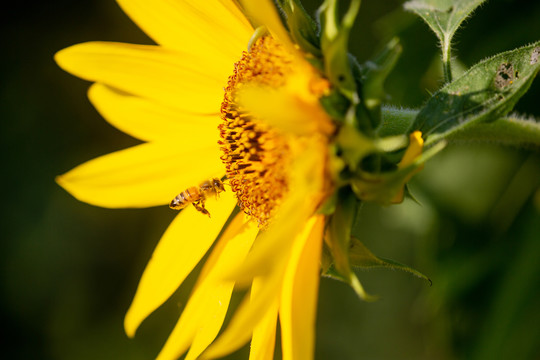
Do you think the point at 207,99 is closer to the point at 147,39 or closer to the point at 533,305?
the point at 533,305

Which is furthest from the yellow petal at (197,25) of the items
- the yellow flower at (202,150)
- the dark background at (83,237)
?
the dark background at (83,237)

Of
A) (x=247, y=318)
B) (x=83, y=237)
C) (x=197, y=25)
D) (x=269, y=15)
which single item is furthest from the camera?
(x=83, y=237)

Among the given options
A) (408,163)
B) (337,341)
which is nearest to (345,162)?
(408,163)

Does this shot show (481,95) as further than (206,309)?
No

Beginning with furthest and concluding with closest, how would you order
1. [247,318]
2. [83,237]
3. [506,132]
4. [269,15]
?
[83,237]
[506,132]
[269,15]
[247,318]

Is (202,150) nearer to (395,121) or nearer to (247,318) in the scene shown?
(395,121)

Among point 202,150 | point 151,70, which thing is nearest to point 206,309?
point 202,150

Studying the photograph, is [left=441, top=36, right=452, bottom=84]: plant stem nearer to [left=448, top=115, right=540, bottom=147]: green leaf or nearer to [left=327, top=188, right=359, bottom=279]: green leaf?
[left=448, top=115, right=540, bottom=147]: green leaf

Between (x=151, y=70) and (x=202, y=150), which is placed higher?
(x=151, y=70)
